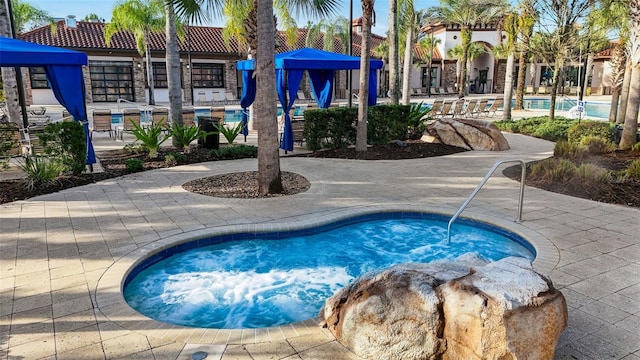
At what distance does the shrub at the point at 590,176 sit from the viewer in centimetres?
790

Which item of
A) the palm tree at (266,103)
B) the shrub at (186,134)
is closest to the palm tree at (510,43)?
the shrub at (186,134)

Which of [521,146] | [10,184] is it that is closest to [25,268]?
[10,184]

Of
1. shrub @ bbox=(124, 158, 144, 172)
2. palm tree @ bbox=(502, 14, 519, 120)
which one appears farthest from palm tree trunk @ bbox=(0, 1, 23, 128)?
palm tree @ bbox=(502, 14, 519, 120)

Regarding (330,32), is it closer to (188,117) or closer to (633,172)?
(188,117)

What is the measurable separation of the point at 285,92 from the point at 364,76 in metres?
2.10

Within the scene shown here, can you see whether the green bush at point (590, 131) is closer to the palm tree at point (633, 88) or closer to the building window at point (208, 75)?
the palm tree at point (633, 88)

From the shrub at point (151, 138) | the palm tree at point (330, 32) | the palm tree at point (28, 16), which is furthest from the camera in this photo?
the palm tree at point (330, 32)

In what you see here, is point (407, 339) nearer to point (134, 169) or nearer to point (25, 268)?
point (25, 268)

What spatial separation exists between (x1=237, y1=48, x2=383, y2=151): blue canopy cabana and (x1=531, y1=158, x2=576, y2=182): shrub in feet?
16.5

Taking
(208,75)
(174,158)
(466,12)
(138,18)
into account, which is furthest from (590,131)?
(208,75)

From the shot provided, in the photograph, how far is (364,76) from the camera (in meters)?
10.8

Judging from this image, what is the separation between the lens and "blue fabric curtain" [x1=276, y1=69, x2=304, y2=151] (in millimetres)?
11211

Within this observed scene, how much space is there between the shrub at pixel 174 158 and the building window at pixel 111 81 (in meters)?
21.4

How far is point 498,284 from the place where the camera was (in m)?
3.03
